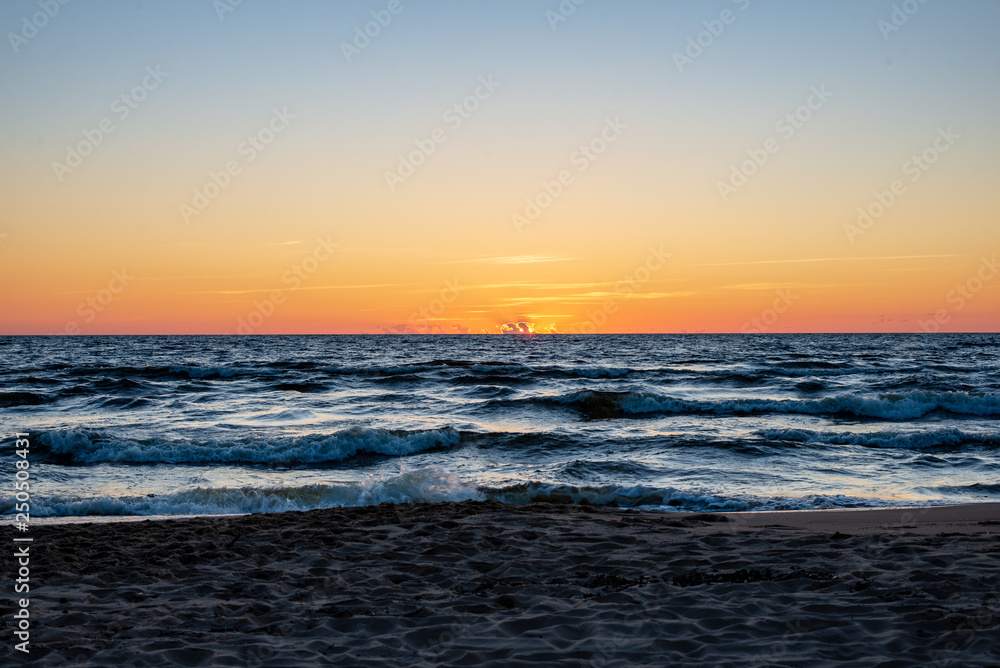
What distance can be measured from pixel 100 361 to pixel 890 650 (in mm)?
55436

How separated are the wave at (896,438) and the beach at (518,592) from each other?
9.04 m

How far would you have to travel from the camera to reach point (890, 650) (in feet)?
15.7

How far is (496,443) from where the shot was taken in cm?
1808

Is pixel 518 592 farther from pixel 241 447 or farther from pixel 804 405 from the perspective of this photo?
pixel 804 405

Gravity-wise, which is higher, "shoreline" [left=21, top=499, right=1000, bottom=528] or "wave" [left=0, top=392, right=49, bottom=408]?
"wave" [left=0, top=392, right=49, bottom=408]

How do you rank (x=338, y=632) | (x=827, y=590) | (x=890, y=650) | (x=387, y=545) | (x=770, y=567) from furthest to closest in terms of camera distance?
(x=387, y=545), (x=770, y=567), (x=827, y=590), (x=338, y=632), (x=890, y=650)

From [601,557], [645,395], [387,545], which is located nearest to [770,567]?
[601,557]

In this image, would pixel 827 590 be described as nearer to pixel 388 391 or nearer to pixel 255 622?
pixel 255 622

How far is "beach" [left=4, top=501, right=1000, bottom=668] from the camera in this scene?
16.1 feet

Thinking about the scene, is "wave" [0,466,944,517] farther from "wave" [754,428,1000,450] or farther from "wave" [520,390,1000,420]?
"wave" [520,390,1000,420]

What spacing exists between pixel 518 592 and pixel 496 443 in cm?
1188

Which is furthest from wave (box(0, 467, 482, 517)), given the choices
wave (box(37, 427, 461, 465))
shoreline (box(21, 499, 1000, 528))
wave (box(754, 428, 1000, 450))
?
wave (box(754, 428, 1000, 450))

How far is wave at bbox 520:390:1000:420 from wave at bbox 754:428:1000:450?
511 centimetres

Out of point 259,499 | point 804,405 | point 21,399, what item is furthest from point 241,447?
point 804,405
